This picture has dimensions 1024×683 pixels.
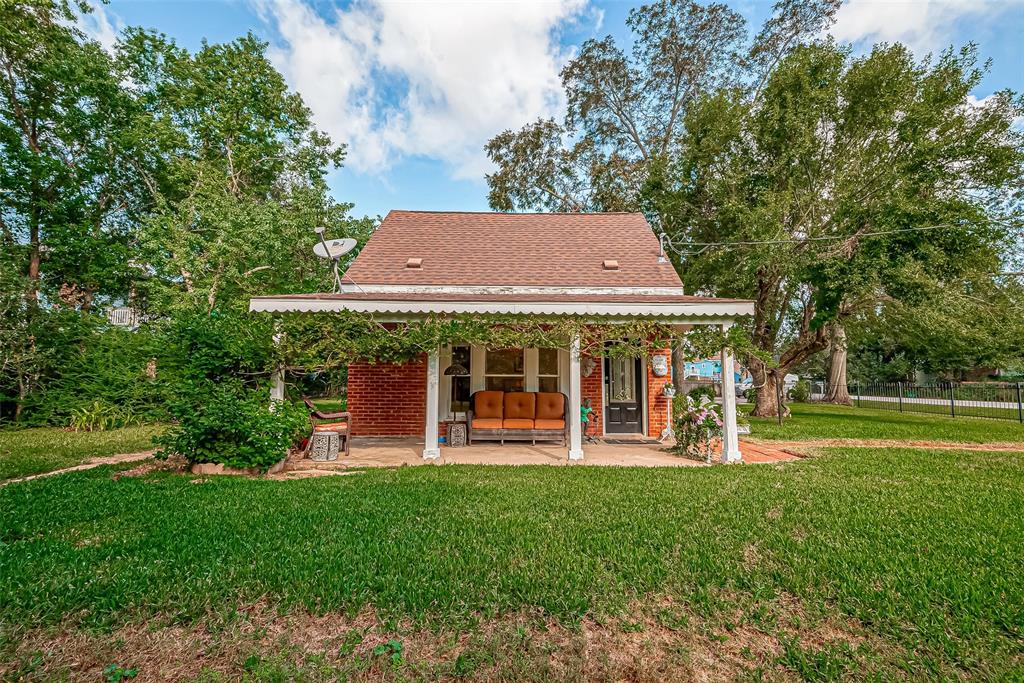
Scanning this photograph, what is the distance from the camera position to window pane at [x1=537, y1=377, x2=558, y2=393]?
35.9 feet

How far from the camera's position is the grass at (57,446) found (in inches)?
299

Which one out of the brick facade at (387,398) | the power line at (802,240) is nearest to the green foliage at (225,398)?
the brick facade at (387,398)

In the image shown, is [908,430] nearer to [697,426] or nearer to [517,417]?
[697,426]

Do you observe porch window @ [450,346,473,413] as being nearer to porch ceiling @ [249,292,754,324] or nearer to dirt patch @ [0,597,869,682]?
porch ceiling @ [249,292,754,324]

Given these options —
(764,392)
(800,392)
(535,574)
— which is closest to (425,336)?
(535,574)

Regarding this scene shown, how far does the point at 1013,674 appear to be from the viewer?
7.88 ft

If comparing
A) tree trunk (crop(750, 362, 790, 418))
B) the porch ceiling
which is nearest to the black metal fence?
tree trunk (crop(750, 362, 790, 418))

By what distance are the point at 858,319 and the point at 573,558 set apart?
21.1 m

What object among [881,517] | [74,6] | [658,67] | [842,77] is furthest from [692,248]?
[74,6]

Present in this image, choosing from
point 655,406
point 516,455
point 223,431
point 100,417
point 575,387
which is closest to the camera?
point 223,431

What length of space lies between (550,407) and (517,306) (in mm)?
2677

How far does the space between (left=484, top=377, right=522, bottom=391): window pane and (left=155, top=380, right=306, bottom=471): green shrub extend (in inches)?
188

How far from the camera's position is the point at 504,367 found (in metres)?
10.9

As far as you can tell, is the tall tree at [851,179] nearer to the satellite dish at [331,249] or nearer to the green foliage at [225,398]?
the satellite dish at [331,249]
